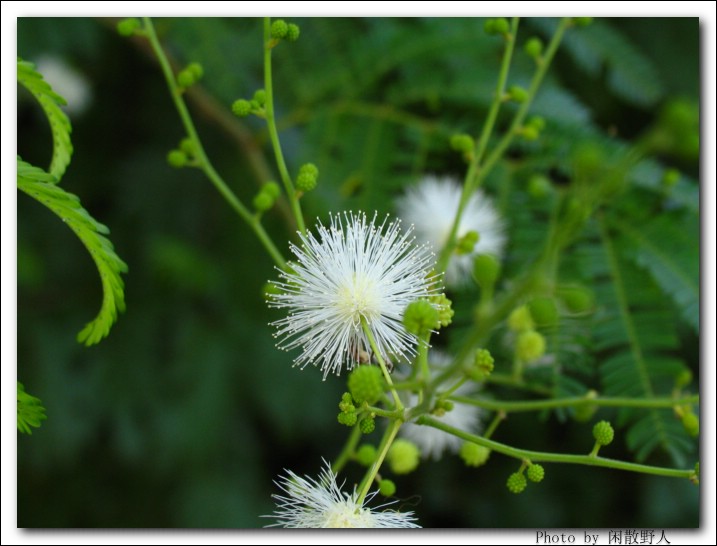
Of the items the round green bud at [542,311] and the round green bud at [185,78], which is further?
the round green bud at [185,78]

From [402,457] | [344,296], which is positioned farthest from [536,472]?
[344,296]

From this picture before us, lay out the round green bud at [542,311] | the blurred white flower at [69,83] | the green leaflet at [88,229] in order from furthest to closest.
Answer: the blurred white flower at [69,83] → the green leaflet at [88,229] → the round green bud at [542,311]

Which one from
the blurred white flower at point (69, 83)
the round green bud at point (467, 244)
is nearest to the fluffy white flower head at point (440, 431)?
the round green bud at point (467, 244)

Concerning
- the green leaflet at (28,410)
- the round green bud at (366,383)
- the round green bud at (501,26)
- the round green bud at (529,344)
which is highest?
the round green bud at (501,26)

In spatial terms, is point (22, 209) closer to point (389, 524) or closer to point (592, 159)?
point (389, 524)

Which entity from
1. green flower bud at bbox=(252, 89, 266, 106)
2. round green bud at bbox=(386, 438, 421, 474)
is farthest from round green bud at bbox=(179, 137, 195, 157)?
round green bud at bbox=(386, 438, 421, 474)

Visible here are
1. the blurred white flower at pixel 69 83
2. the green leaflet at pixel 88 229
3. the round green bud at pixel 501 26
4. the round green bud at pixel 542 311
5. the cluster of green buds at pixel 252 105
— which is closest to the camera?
the round green bud at pixel 542 311

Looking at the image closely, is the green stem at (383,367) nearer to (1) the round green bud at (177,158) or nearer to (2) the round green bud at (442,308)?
(2) the round green bud at (442,308)
